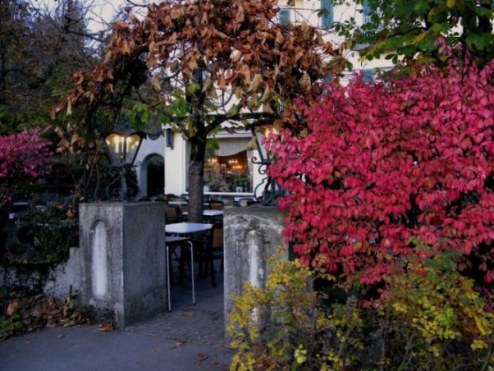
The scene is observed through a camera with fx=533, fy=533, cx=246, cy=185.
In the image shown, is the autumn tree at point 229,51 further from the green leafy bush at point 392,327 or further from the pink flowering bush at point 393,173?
the green leafy bush at point 392,327

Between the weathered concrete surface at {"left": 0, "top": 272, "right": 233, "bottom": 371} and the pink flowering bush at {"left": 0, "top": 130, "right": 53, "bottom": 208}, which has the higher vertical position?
the pink flowering bush at {"left": 0, "top": 130, "right": 53, "bottom": 208}

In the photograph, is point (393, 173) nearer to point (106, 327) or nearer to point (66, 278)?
point (106, 327)

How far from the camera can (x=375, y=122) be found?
4180 mm

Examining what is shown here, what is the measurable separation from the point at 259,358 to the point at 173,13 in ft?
13.5

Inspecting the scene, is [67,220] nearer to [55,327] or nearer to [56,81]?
[55,327]

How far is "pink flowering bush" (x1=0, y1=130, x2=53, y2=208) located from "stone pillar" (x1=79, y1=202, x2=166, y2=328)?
1.47m

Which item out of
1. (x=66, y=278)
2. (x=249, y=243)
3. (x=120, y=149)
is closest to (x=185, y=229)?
(x=120, y=149)

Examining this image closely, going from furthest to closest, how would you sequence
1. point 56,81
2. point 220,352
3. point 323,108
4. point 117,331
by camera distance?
point 56,81 < point 117,331 < point 220,352 < point 323,108

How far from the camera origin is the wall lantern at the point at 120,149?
7066mm

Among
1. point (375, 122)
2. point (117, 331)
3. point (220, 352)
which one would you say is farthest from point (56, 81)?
point (375, 122)

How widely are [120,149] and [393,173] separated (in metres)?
4.19

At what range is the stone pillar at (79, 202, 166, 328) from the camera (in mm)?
6223

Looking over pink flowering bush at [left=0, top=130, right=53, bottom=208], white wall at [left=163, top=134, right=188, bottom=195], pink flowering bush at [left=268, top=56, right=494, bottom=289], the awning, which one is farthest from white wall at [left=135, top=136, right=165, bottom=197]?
pink flowering bush at [left=268, top=56, right=494, bottom=289]

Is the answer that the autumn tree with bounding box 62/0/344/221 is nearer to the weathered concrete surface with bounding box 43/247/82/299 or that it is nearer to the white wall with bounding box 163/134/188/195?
the weathered concrete surface with bounding box 43/247/82/299
